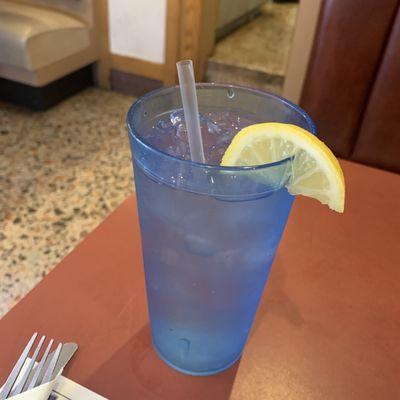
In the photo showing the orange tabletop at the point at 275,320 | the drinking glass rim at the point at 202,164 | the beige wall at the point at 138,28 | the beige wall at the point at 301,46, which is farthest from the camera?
the beige wall at the point at 138,28

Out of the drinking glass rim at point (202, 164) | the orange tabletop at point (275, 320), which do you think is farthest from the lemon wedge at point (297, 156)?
the orange tabletop at point (275, 320)

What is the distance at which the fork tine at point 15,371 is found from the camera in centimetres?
42

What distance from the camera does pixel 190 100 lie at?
0.38m

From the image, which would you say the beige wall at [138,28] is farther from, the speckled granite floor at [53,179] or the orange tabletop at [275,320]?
the orange tabletop at [275,320]

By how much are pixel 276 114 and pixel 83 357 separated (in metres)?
0.33

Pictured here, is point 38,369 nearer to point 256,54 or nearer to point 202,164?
point 202,164

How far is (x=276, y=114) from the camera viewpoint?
1.49 ft

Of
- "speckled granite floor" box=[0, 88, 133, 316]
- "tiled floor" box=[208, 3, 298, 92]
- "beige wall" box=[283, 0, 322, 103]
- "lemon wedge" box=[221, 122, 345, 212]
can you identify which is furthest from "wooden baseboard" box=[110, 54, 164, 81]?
"lemon wedge" box=[221, 122, 345, 212]

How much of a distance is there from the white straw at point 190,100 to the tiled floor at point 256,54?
7.15ft

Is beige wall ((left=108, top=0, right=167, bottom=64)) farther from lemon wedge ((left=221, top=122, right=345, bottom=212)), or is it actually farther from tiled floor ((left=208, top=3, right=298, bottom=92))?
lemon wedge ((left=221, top=122, right=345, bottom=212))

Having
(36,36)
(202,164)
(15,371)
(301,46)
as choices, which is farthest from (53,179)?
(202,164)

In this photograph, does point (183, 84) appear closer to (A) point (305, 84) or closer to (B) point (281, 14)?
(A) point (305, 84)

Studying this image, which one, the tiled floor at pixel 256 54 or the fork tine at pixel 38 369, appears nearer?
the fork tine at pixel 38 369

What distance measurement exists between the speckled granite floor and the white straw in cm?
104
